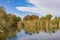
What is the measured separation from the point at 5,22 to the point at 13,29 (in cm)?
17

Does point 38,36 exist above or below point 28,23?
below

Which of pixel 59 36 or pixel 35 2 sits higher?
pixel 35 2

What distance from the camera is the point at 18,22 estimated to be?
1.83 m

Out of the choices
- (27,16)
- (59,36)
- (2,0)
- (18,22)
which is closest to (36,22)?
(27,16)

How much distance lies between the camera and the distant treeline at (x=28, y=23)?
182cm

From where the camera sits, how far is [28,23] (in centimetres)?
183

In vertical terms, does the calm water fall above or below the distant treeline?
below

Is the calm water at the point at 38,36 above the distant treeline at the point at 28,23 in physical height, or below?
below

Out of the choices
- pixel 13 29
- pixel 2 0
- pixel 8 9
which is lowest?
pixel 13 29

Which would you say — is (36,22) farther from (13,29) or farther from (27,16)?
(13,29)

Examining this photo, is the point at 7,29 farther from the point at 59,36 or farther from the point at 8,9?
the point at 59,36

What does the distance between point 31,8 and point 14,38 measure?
1.83 feet

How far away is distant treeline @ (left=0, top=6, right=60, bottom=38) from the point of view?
1.82 m

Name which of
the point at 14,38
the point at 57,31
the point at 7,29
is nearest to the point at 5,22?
the point at 7,29
